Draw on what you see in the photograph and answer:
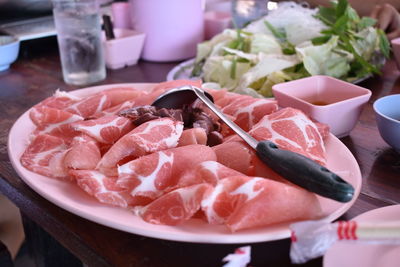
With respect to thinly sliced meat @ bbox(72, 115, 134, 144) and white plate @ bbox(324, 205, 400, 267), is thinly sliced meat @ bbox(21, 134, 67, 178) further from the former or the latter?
white plate @ bbox(324, 205, 400, 267)

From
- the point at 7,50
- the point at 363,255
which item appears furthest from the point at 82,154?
the point at 7,50

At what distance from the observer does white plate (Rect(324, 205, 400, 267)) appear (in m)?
0.58

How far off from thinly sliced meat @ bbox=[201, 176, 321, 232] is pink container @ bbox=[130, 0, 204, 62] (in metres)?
1.25

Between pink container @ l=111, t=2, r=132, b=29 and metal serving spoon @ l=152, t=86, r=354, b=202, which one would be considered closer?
metal serving spoon @ l=152, t=86, r=354, b=202

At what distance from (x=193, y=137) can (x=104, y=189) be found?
0.72 ft

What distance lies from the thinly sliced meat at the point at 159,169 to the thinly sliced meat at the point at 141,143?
4 centimetres

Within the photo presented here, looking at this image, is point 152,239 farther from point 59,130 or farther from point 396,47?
point 396,47

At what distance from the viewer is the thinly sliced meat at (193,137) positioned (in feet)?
2.79

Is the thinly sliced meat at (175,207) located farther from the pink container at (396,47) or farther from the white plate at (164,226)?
the pink container at (396,47)

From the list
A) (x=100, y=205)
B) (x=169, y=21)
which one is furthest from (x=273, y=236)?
(x=169, y=21)

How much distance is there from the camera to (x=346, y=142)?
1.08 m

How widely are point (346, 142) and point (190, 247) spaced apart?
1.90 feet

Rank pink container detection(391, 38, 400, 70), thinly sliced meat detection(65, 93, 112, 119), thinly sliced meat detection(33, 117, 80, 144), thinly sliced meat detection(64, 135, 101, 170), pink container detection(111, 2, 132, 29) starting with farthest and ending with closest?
1. pink container detection(111, 2, 132, 29)
2. pink container detection(391, 38, 400, 70)
3. thinly sliced meat detection(65, 93, 112, 119)
4. thinly sliced meat detection(33, 117, 80, 144)
5. thinly sliced meat detection(64, 135, 101, 170)

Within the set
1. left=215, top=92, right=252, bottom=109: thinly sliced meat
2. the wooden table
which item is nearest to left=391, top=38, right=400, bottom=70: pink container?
the wooden table
